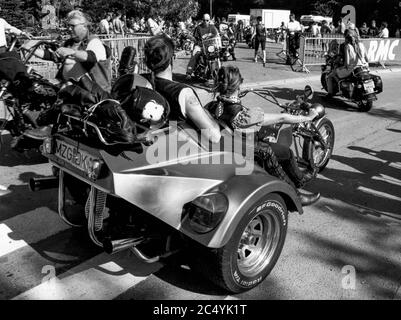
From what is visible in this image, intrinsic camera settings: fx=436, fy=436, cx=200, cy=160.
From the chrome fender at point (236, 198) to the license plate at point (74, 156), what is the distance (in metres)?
0.74

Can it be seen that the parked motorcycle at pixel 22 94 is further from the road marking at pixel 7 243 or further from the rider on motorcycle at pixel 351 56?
the rider on motorcycle at pixel 351 56

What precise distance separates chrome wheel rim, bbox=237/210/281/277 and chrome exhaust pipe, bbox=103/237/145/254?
0.80 m

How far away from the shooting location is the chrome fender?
9.25 feet

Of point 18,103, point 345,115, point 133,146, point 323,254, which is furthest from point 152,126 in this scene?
point 345,115

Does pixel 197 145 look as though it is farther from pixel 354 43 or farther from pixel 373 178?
pixel 354 43

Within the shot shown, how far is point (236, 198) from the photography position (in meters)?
2.97

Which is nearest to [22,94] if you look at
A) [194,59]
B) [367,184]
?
[367,184]

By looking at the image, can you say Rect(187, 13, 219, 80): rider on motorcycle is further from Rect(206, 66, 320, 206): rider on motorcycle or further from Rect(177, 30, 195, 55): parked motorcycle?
Rect(206, 66, 320, 206): rider on motorcycle

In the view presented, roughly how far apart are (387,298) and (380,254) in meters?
0.69

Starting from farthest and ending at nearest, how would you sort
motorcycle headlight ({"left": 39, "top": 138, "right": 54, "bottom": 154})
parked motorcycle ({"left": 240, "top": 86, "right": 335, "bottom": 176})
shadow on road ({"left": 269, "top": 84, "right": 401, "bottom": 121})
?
shadow on road ({"left": 269, "top": 84, "right": 401, "bottom": 121})
parked motorcycle ({"left": 240, "top": 86, "right": 335, "bottom": 176})
motorcycle headlight ({"left": 39, "top": 138, "right": 54, "bottom": 154})

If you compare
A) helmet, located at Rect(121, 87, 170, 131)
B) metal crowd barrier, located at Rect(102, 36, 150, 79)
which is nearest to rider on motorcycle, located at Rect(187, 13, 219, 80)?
metal crowd barrier, located at Rect(102, 36, 150, 79)

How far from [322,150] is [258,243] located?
2.55 meters

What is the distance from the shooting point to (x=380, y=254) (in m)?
3.81

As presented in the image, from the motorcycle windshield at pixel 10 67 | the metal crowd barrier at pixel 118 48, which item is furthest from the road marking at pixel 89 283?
the metal crowd barrier at pixel 118 48
